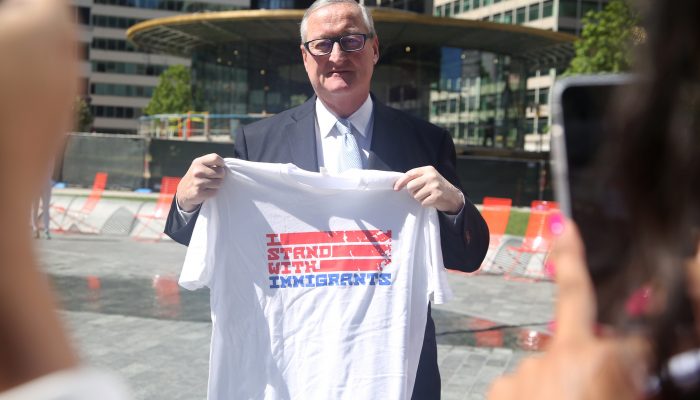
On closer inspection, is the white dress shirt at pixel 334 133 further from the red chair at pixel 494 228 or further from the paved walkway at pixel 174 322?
the red chair at pixel 494 228

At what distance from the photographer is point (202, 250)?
10.4 feet

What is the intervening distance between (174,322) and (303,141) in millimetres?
5415

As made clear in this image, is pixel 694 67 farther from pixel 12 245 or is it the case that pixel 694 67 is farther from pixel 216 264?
pixel 216 264

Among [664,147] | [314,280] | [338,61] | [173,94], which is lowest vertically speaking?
[314,280]

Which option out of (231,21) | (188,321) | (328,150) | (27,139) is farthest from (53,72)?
(231,21)

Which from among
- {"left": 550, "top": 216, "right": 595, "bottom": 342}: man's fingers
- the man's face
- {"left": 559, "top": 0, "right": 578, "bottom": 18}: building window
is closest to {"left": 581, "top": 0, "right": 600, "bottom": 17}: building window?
{"left": 559, "top": 0, "right": 578, "bottom": 18}: building window

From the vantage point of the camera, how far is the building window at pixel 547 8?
82.2 metres

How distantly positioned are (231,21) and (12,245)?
40715mm

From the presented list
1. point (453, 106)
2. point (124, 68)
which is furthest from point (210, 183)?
point (124, 68)

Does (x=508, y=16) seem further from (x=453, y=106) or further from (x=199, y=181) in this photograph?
(x=199, y=181)

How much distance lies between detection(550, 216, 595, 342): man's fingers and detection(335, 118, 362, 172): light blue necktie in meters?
2.46

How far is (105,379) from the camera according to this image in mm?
702

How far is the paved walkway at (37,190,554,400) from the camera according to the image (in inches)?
257

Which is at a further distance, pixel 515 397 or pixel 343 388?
pixel 343 388
